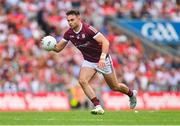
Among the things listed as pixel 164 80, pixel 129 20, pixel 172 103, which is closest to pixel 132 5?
pixel 129 20

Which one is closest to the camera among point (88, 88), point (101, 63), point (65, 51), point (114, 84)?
point (101, 63)

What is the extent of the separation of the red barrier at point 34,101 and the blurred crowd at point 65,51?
0.55 meters

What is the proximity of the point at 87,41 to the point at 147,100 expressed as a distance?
9.23 meters

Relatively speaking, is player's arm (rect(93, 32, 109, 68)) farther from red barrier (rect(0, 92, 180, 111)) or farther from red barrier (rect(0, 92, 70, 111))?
red barrier (rect(0, 92, 70, 111))

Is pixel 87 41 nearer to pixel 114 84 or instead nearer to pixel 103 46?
pixel 103 46

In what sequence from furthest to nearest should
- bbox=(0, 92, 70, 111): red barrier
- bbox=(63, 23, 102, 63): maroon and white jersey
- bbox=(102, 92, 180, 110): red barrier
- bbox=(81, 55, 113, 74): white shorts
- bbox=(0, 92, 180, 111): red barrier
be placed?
1. bbox=(102, 92, 180, 110): red barrier
2. bbox=(0, 92, 180, 111): red barrier
3. bbox=(0, 92, 70, 111): red barrier
4. bbox=(81, 55, 113, 74): white shorts
5. bbox=(63, 23, 102, 63): maroon and white jersey

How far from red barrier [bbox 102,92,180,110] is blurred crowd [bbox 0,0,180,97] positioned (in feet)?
1.76

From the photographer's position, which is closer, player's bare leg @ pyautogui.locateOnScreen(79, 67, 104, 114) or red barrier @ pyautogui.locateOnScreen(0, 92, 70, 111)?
player's bare leg @ pyautogui.locateOnScreen(79, 67, 104, 114)

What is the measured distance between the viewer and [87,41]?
1681 cm

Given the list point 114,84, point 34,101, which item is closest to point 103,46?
point 114,84

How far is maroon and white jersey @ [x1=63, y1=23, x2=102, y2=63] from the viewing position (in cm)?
1672

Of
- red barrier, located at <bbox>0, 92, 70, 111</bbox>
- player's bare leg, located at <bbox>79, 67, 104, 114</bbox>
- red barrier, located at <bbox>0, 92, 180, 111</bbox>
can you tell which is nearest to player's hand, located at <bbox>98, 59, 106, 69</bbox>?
player's bare leg, located at <bbox>79, 67, 104, 114</bbox>

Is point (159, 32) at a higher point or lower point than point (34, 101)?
higher

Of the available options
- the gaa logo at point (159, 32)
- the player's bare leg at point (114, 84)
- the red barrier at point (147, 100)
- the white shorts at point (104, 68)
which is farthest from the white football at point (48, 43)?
the gaa logo at point (159, 32)
